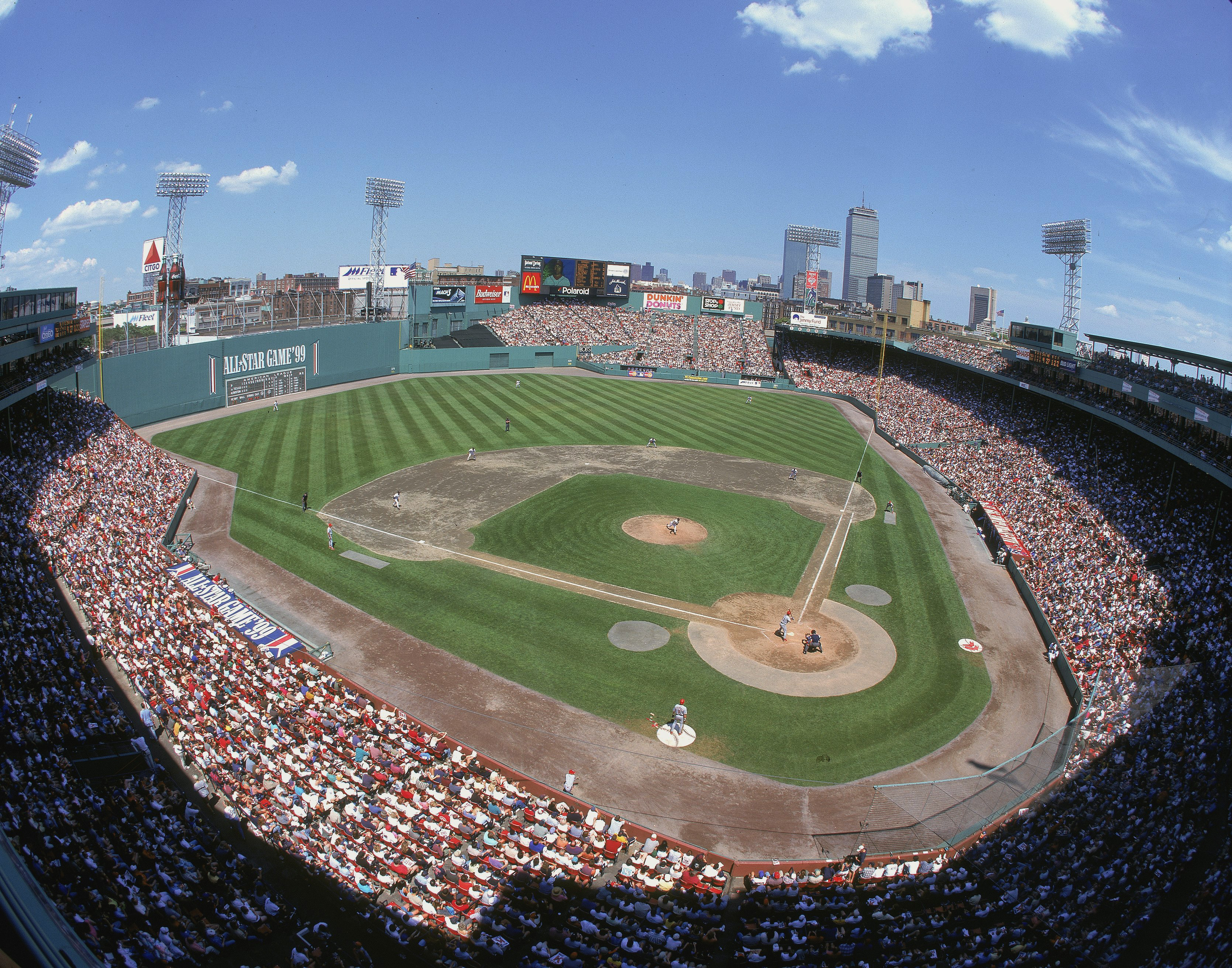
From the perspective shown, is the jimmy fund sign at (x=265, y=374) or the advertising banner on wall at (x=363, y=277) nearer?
the jimmy fund sign at (x=265, y=374)

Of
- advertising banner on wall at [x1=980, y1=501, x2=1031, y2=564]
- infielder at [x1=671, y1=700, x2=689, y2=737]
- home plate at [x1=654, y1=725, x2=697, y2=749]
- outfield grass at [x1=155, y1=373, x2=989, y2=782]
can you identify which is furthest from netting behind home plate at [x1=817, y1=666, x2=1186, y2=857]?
advertising banner on wall at [x1=980, y1=501, x2=1031, y2=564]

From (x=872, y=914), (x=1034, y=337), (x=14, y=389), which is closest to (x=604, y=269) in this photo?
(x=1034, y=337)

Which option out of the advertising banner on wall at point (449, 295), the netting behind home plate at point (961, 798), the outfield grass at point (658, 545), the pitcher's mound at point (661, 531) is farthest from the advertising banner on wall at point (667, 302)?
the netting behind home plate at point (961, 798)

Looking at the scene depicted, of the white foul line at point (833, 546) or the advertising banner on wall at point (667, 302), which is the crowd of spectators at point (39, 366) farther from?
the advertising banner on wall at point (667, 302)

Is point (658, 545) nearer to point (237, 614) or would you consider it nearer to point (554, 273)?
point (237, 614)

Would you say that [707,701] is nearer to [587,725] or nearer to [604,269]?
[587,725]
